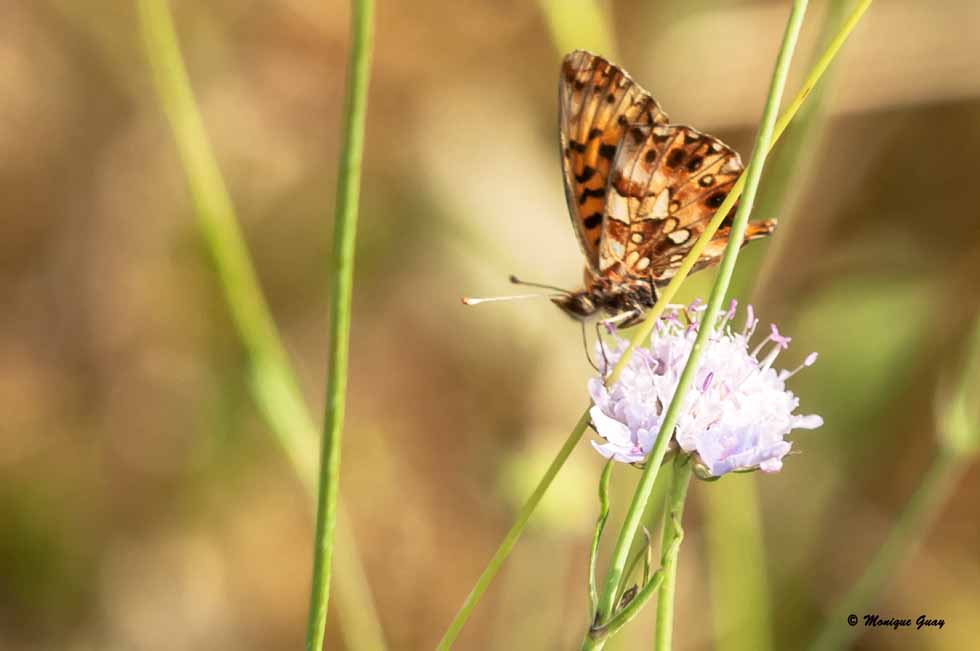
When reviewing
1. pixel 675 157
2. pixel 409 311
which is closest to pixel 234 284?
pixel 675 157

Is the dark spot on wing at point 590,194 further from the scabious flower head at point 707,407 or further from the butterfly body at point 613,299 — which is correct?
the scabious flower head at point 707,407

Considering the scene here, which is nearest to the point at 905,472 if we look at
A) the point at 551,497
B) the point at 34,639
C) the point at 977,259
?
the point at 977,259

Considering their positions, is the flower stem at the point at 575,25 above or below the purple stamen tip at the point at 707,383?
above

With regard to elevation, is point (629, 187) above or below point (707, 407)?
above

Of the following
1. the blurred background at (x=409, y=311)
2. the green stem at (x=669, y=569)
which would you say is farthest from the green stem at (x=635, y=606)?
the blurred background at (x=409, y=311)

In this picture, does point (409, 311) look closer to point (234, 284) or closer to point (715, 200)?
point (234, 284)

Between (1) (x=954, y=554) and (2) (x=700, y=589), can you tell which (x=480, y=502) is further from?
(1) (x=954, y=554)

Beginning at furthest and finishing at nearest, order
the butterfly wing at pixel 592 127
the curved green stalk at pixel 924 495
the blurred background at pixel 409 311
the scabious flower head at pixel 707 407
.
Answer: the blurred background at pixel 409 311 → the curved green stalk at pixel 924 495 → the butterfly wing at pixel 592 127 → the scabious flower head at pixel 707 407
